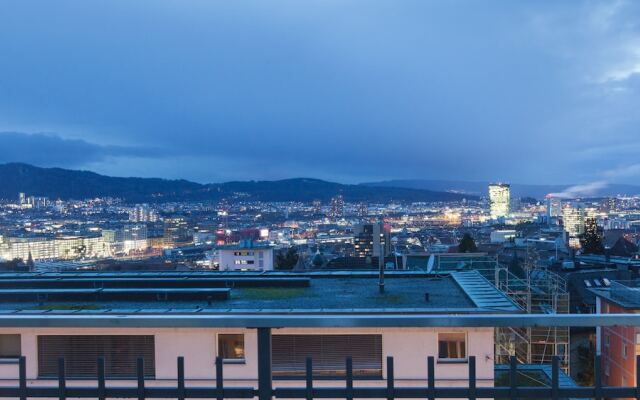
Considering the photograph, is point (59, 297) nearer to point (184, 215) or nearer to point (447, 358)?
point (447, 358)

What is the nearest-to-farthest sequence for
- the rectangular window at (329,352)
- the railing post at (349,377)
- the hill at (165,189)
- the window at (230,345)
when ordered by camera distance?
the railing post at (349,377) < the rectangular window at (329,352) < the window at (230,345) < the hill at (165,189)

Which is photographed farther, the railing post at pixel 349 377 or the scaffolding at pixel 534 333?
the scaffolding at pixel 534 333

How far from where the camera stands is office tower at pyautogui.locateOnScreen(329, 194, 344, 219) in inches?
2667

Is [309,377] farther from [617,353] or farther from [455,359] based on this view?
[617,353]

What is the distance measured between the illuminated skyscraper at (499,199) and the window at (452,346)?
86.9 metres

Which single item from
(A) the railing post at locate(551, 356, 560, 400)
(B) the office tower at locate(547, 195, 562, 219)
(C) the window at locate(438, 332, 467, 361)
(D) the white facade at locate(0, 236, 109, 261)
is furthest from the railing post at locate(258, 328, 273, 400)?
(B) the office tower at locate(547, 195, 562, 219)

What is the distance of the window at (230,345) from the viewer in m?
6.22

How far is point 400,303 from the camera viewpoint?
26.1 ft

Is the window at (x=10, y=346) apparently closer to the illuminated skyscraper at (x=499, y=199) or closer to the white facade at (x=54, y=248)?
the white facade at (x=54, y=248)

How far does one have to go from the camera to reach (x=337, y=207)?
2734 inches

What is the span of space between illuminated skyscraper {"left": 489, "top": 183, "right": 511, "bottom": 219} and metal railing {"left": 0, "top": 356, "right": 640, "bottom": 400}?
3615 inches

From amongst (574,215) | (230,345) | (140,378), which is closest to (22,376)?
(140,378)

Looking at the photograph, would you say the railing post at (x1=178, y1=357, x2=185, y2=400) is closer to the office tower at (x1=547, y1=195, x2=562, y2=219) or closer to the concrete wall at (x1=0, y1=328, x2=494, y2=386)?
the concrete wall at (x1=0, y1=328, x2=494, y2=386)

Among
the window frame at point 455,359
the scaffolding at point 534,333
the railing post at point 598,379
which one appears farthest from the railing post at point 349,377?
the scaffolding at point 534,333
